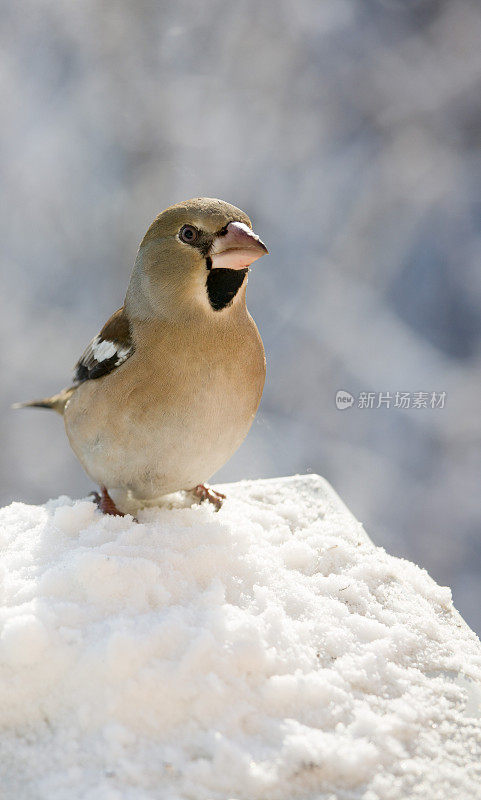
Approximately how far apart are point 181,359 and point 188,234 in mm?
196

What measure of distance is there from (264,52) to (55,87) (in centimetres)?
73

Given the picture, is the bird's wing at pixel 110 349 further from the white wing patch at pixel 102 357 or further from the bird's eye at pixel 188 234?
the bird's eye at pixel 188 234

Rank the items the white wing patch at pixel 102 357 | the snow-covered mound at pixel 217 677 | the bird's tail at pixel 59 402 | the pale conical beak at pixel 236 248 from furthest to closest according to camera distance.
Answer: the bird's tail at pixel 59 402 → the white wing patch at pixel 102 357 → the pale conical beak at pixel 236 248 → the snow-covered mound at pixel 217 677

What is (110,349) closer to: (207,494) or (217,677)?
(207,494)

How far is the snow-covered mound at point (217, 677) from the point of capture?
76 cm

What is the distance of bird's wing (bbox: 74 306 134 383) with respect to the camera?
1.15 meters

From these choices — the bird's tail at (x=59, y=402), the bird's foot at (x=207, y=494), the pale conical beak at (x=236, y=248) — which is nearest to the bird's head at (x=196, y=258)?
the pale conical beak at (x=236, y=248)

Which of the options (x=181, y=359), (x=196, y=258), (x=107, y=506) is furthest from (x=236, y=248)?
(x=107, y=506)

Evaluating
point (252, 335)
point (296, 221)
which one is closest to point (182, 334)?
point (252, 335)

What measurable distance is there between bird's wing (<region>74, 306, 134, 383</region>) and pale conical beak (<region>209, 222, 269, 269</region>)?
0.21 meters

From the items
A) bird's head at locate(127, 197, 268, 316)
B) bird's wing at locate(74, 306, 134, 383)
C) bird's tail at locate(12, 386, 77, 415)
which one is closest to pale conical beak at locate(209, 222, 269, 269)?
bird's head at locate(127, 197, 268, 316)

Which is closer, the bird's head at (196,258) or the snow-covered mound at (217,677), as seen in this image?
the snow-covered mound at (217,677)

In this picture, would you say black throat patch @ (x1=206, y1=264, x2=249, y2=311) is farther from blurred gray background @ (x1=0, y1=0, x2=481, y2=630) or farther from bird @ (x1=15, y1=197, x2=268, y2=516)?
blurred gray background @ (x1=0, y1=0, x2=481, y2=630)

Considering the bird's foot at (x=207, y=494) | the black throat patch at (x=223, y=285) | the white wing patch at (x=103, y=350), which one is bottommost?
the bird's foot at (x=207, y=494)
